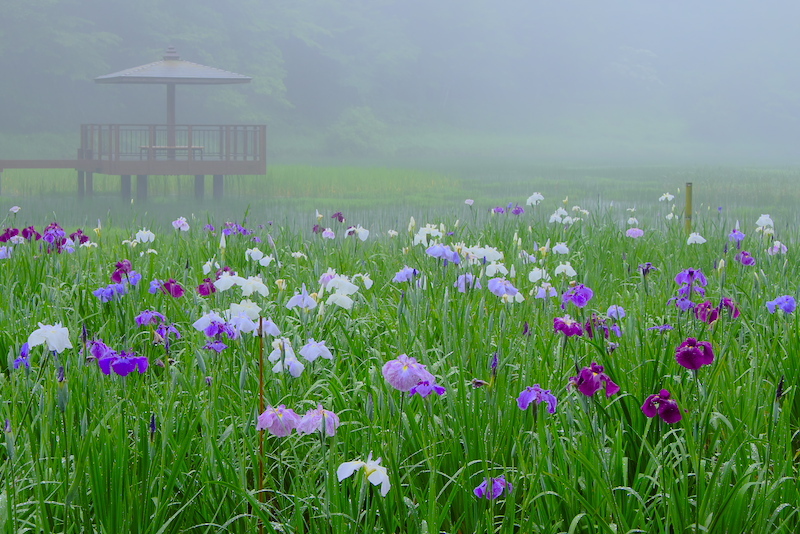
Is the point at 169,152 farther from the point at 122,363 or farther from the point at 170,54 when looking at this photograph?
the point at 122,363

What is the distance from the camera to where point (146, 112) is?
37000 millimetres

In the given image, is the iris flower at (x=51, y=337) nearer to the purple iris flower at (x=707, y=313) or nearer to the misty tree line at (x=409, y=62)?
the purple iris flower at (x=707, y=313)

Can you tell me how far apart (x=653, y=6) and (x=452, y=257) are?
83.0 metres

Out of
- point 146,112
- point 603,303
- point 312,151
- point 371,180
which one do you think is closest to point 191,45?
point 146,112

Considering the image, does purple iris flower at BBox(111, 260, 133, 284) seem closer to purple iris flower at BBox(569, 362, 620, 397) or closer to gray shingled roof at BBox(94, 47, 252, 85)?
purple iris flower at BBox(569, 362, 620, 397)

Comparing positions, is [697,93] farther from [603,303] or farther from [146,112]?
[603,303]

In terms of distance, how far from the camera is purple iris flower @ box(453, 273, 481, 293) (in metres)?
3.12

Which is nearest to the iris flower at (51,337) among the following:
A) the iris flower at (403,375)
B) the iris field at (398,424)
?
the iris field at (398,424)

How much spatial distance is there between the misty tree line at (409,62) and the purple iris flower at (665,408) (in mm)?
34467

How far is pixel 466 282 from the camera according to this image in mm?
3213

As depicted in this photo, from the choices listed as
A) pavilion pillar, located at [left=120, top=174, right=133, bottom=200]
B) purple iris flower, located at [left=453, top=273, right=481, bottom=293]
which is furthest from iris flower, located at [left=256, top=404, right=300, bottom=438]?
pavilion pillar, located at [left=120, top=174, right=133, bottom=200]

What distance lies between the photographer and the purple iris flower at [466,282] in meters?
3.12

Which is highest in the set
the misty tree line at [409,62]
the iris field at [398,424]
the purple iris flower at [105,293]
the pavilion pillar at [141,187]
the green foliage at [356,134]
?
the misty tree line at [409,62]

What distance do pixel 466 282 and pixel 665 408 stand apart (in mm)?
1558
